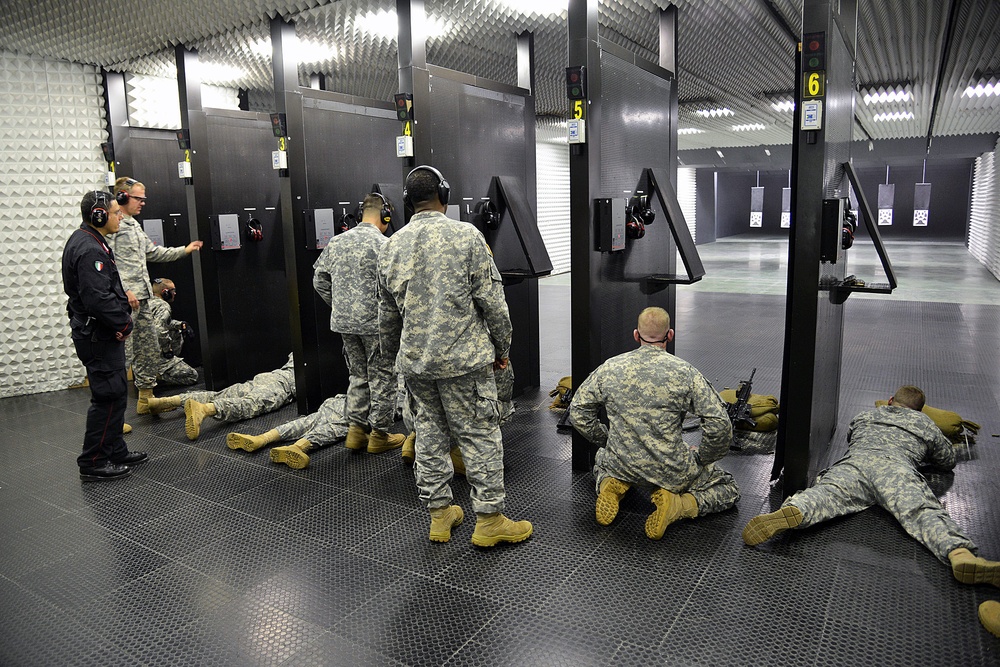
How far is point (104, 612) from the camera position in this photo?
2818 millimetres

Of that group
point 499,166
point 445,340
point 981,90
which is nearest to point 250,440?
point 445,340

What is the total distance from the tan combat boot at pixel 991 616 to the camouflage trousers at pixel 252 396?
4.71 meters

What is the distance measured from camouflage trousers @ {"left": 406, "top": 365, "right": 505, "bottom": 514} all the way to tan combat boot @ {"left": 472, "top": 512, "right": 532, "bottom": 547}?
51mm

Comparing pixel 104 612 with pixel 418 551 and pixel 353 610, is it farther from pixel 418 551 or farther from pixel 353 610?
pixel 418 551

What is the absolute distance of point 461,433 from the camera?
3.17m

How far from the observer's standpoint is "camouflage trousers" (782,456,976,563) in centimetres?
303

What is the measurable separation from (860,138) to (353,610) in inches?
697

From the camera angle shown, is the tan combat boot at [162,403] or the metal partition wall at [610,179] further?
the tan combat boot at [162,403]

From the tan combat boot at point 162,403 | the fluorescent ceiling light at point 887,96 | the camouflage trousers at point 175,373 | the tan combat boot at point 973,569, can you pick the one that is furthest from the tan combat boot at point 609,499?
the fluorescent ceiling light at point 887,96

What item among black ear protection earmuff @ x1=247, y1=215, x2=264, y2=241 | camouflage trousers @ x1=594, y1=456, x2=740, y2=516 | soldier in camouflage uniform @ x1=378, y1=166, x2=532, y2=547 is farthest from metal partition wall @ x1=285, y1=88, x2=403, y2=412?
camouflage trousers @ x1=594, y1=456, x2=740, y2=516

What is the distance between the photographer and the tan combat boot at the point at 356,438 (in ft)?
15.2

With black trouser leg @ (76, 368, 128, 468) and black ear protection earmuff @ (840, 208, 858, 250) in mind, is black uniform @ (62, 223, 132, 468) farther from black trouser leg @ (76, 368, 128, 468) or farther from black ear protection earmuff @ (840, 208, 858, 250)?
black ear protection earmuff @ (840, 208, 858, 250)

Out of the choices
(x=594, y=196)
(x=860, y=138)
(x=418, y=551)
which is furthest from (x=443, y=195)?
(x=860, y=138)

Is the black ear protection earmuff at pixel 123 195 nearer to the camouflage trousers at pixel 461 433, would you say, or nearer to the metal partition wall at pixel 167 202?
the metal partition wall at pixel 167 202
